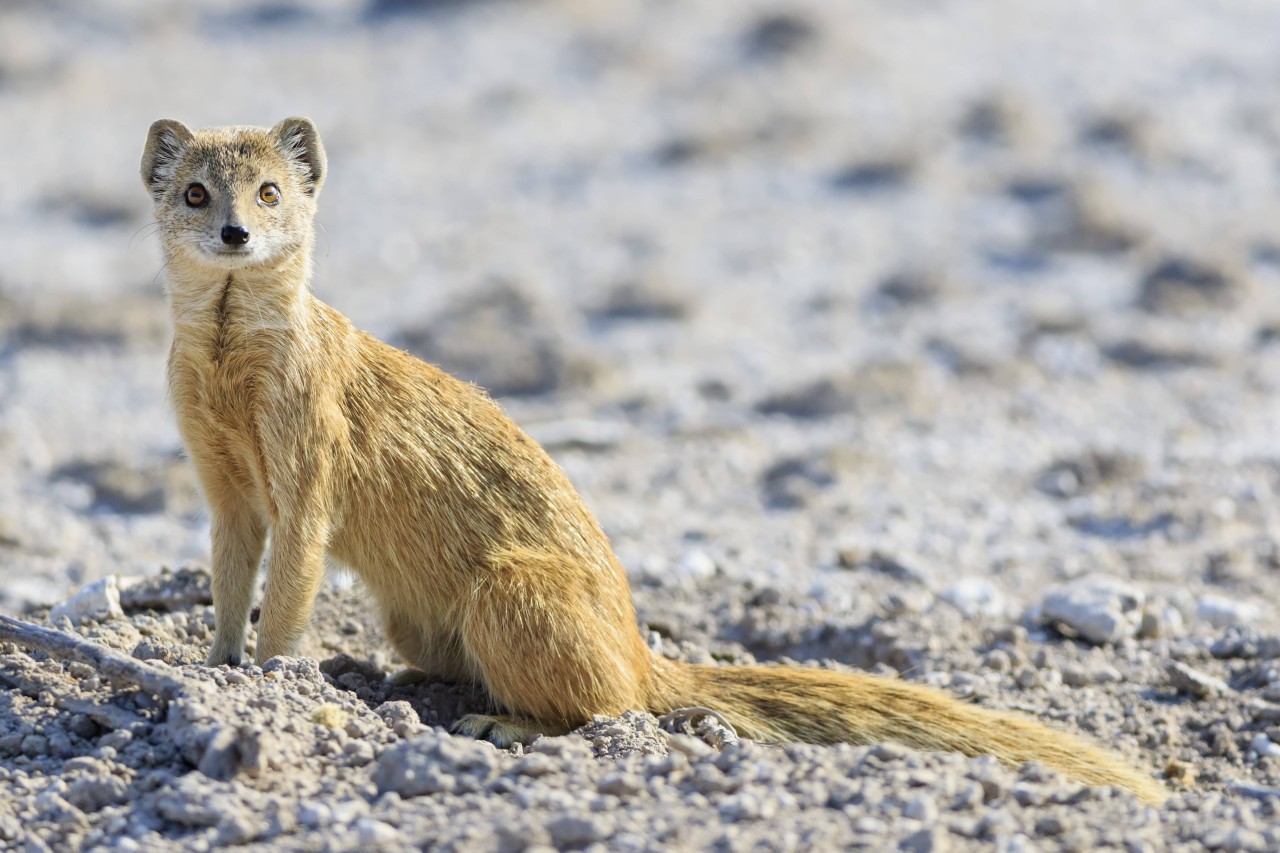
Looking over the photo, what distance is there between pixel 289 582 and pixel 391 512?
16.6 inches

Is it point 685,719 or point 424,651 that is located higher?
point 424,651

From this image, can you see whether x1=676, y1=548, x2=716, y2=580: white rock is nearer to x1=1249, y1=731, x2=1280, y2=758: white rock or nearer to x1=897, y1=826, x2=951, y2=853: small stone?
x1=1249, y1=731, x2=1280, y2=758: white rock

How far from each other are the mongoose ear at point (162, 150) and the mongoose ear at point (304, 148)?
30cm

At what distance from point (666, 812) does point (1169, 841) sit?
4.17ft

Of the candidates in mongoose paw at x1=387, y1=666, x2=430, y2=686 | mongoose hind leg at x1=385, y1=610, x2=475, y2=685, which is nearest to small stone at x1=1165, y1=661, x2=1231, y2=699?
mongoose hind leg at x1=385, y1=610, x2=475, y2=685

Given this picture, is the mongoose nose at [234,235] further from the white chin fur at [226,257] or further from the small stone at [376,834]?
the small stone at [376,834]

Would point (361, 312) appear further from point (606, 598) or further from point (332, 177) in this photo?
point (606, 598)

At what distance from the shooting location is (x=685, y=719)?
192 inches

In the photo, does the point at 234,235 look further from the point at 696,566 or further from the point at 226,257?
the point at 696,566

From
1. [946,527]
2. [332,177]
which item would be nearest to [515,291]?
Answer: [332,177]

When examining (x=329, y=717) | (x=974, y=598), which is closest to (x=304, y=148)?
(x=329, y=717)

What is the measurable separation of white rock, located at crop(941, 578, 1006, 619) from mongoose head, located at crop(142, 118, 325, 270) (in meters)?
3.61

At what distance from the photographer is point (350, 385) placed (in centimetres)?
496

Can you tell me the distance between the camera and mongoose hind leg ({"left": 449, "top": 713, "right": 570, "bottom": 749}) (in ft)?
15.3
